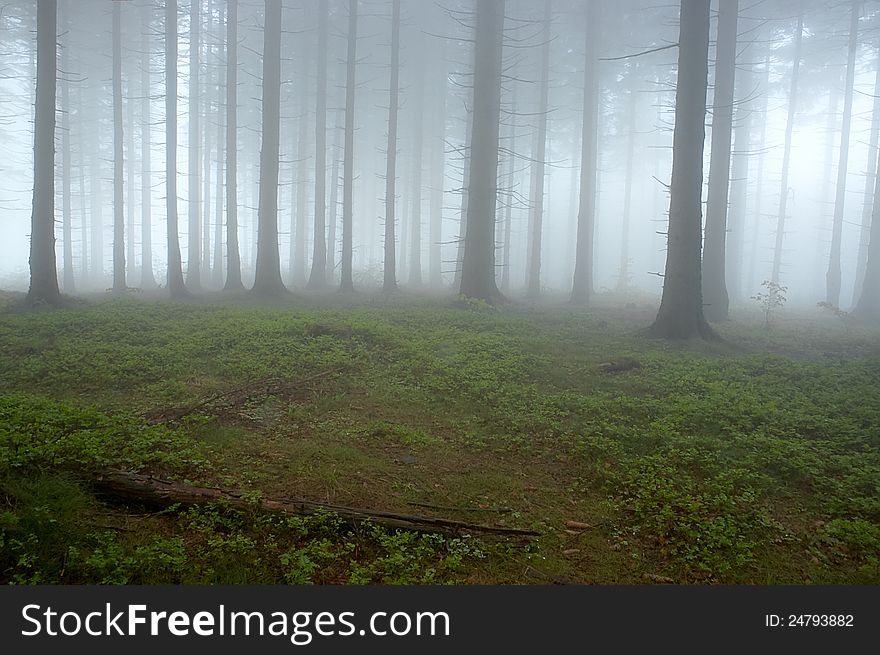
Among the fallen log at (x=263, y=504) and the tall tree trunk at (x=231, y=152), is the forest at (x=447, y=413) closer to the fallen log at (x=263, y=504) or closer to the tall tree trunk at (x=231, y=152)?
the fallen log at (x=263, y=504)

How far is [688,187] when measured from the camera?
38.2 ft

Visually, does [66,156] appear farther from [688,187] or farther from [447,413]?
[688,187]

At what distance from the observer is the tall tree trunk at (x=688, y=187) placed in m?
11.7

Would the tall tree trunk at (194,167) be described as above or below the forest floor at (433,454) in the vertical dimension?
above

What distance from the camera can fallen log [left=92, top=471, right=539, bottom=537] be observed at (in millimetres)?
4359

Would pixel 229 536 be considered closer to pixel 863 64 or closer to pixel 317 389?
pixel 317 389

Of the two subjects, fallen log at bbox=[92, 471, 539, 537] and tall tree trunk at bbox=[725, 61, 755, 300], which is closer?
fallen log at bbox=[92, 471, 539, 537]

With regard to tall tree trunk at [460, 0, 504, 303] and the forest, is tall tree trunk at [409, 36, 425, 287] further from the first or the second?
tall tree trunk at [460, 0, 504, 303]

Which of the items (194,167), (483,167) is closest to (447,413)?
(483,167)

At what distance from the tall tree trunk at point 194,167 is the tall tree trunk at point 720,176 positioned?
2058cm

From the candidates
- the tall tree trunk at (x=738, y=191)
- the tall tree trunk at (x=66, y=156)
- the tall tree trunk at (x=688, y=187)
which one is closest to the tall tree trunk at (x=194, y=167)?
the tall tree trunk at (x=66, y=156)

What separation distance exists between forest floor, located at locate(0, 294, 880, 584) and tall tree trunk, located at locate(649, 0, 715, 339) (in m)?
1.02

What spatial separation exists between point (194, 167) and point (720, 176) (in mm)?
27101

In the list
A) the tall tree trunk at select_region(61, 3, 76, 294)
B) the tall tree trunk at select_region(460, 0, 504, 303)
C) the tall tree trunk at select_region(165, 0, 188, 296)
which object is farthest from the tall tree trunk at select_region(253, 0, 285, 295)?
the tall tree trunk at select_region(61, 3, 76, 294)
